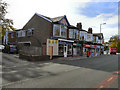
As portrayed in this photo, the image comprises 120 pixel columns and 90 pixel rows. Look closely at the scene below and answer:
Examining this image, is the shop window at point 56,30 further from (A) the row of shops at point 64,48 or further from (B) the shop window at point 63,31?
(A) the row of shops at point 64,48

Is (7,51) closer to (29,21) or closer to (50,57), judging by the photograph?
(29,21)

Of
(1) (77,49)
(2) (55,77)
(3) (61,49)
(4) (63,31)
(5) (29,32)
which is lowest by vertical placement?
(2) (55,77)

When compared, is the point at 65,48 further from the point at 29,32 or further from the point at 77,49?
the point at 29,32

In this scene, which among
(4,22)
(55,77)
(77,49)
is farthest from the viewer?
(77,49)

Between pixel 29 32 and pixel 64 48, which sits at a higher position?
pixel 29 32

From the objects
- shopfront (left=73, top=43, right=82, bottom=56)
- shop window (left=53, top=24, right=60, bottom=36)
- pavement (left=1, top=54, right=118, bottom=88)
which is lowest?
pavement (left=1, top=54, right=118, bottom=88)

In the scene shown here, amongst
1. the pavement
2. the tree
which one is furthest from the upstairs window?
the pavement

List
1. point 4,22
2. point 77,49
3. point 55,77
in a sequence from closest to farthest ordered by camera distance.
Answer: point 55,77, point 4,22, point 77,49

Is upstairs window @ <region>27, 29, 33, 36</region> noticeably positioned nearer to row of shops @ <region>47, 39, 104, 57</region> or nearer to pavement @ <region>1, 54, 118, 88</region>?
row of shops @ <region>47, 39, 104, 57</region>

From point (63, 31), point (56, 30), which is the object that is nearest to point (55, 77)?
point (56, 30)

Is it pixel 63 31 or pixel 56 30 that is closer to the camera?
pixel 56 30

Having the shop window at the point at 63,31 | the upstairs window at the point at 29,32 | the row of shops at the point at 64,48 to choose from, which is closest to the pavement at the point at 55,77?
the row of shops at the point at 64,48

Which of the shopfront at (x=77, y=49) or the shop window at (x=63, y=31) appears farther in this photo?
the shopfront at (x=77, y=49)

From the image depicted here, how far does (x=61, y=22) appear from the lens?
68.7ft
